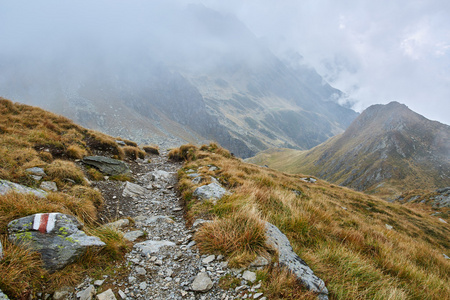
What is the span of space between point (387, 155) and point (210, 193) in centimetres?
15401

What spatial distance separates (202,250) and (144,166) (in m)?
13.3

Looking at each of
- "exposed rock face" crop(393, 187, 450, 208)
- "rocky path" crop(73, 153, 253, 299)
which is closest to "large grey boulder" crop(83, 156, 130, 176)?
"rocky path" crop(73, 153, 253, 299)

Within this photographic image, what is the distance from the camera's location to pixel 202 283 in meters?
4.00

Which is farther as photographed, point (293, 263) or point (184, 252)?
point (184, 252)

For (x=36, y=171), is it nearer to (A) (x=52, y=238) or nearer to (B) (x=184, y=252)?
(A) (x=52, y=238)

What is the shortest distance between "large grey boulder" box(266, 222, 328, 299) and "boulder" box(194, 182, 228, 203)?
2878 millimetres

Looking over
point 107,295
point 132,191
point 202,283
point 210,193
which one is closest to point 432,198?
point 210,193

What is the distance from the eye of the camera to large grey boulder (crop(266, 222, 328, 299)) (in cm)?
380

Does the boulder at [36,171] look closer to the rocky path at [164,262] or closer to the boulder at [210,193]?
the rocky path at [164,262]

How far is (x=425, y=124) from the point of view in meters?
137

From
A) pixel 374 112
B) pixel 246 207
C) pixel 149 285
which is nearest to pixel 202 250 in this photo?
pixel 149 285

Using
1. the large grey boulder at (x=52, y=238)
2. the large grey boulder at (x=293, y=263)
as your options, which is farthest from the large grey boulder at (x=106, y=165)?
the large grey boulder at (x=293, y=263)

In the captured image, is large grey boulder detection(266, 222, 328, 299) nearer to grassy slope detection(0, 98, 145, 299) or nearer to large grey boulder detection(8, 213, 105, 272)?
grassy slope detection(0, 98, 145, 299)

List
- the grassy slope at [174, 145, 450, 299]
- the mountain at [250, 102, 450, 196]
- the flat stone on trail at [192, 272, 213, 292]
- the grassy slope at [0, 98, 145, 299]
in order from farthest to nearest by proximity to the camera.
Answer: the mountain at [250, 102, 450, 196] → the grassy slope at [174, 145, 450, 299] → the flat stone on trail at [192, 272, 213, 292] → the grassy slope at [0, 98, 145, 299]
